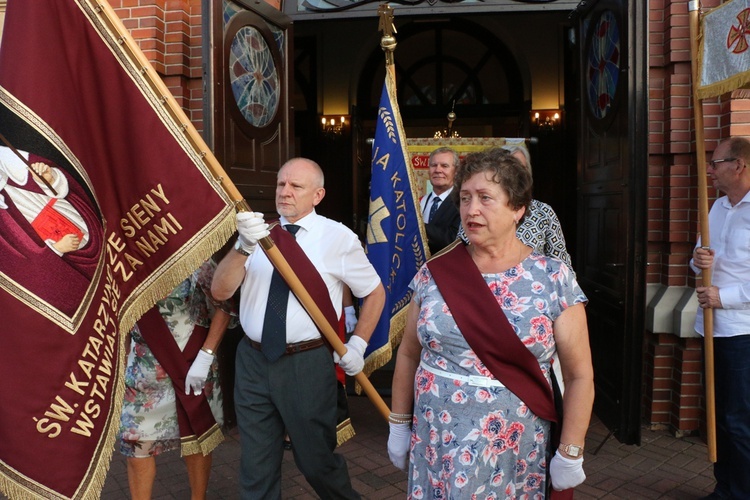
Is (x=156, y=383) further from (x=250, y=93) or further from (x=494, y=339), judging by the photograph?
(x=250, y=93)

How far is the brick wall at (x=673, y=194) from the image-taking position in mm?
4738

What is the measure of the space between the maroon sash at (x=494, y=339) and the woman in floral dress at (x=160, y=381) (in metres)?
1.45

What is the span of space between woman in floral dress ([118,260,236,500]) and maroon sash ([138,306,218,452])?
38mm

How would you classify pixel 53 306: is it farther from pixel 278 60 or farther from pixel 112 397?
pixel 278 60

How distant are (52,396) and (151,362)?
101 centimetres

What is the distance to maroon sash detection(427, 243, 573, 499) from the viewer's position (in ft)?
7.02

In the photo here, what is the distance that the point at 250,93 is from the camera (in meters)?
4.86

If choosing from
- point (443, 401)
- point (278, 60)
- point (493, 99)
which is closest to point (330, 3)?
point (278, 60)

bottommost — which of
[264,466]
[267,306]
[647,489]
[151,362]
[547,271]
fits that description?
[647,489]

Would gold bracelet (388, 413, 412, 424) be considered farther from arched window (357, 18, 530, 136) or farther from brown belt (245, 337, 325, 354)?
arched window (357, 18, 530, 136)

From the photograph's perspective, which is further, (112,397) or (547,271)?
(112,397)

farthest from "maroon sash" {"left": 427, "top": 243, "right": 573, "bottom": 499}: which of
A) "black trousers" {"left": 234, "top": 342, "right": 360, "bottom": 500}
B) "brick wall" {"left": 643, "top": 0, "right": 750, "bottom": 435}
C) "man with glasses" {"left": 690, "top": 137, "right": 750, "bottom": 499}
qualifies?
"brick wall" {"left": 643, "top": 0, "right": 750, "bottom": 435}

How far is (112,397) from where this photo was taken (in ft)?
7.83

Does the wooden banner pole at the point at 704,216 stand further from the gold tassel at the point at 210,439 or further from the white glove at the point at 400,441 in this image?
the gold tassel at the point at 210,439
